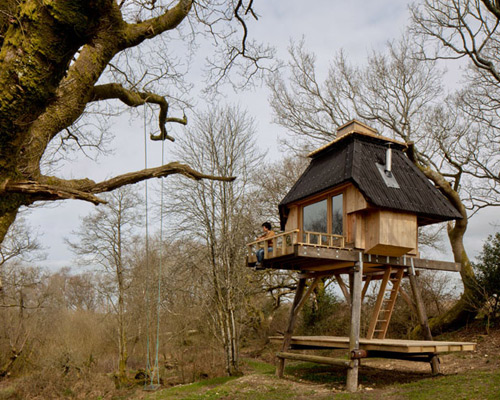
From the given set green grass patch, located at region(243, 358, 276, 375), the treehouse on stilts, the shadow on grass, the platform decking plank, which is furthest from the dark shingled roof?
green grass patch, located at region(243, 358, 276, 375)

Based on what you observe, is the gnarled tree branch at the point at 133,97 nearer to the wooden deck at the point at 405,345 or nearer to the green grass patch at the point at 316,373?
the wooden deck at the point at 405,345

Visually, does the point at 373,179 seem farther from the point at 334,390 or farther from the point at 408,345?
the point at 334,390

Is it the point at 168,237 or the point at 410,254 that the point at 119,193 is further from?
the point at 410,254

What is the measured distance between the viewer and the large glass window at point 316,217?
39.9 feet

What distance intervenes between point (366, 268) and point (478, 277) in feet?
18.7

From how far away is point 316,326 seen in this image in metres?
20.8

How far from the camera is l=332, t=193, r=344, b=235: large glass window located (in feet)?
37.8

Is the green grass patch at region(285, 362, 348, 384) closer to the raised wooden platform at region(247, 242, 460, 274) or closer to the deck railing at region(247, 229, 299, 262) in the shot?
the raised wooden platform at region(247, 242, 460, 274)

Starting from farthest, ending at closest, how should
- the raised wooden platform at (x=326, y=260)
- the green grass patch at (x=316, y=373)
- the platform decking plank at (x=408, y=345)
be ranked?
the green grass patch at (x=316, y=373) < the raised wooden platform at (x=326, y=260) < the platform decking plank at (x=408, y=345)

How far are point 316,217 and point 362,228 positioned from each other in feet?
5.38

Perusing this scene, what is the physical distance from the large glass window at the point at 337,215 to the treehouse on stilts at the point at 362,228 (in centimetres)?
3

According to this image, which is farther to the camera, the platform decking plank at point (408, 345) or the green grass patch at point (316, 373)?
the green grass patch at point (316, 373)

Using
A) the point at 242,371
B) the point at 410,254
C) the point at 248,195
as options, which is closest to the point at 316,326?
the point at 242,371

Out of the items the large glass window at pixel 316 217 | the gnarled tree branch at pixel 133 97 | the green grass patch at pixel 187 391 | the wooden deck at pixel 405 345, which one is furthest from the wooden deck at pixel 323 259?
the green grass patch at pixel 187 391
